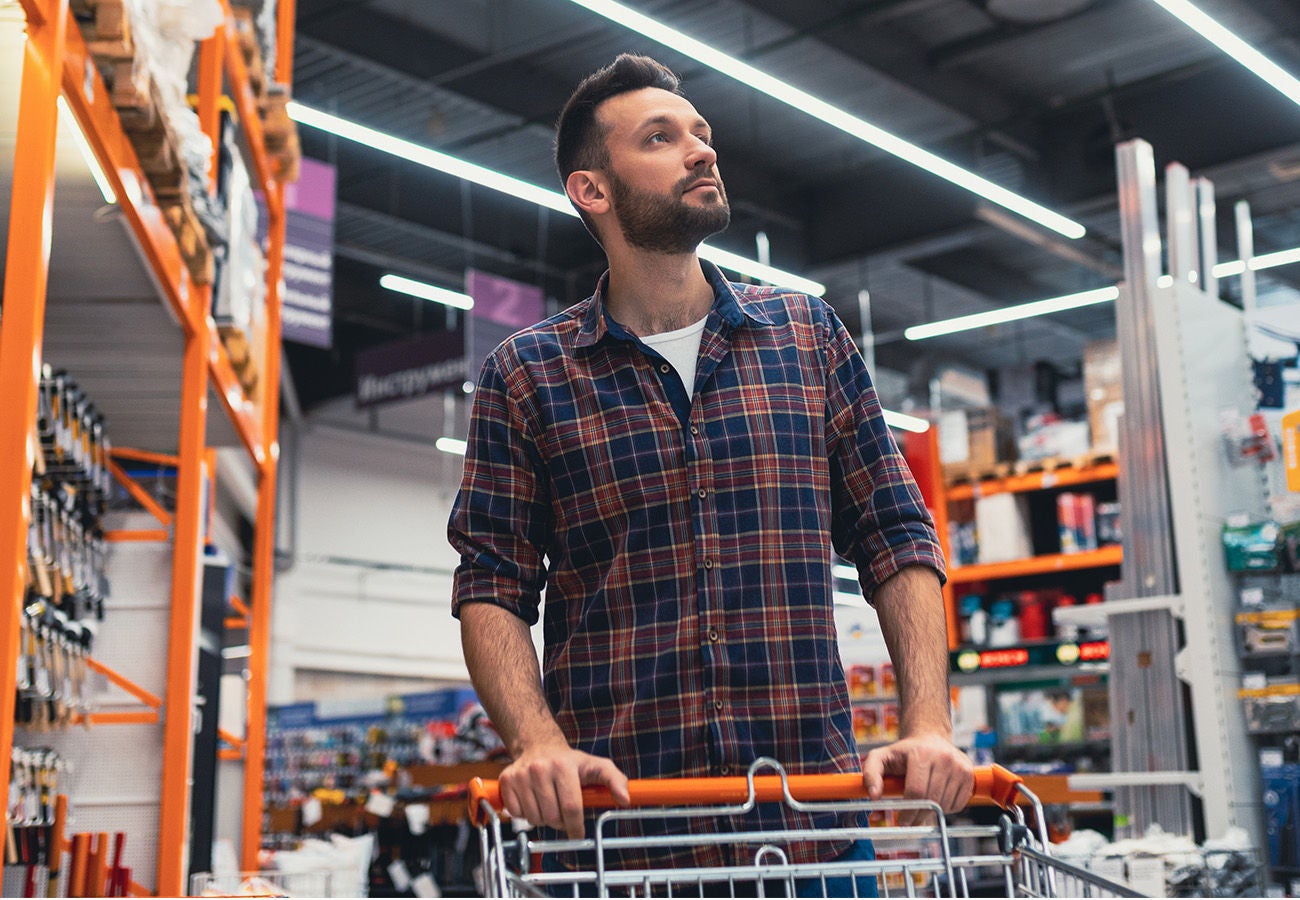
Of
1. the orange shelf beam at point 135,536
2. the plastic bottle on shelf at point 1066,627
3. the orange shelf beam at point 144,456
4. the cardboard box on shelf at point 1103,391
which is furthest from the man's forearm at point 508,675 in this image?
the cardboard box on shelf at point 1103,391

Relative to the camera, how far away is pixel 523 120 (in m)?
12.8

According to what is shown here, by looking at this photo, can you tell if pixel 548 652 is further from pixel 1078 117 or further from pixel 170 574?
pixel 1078 117

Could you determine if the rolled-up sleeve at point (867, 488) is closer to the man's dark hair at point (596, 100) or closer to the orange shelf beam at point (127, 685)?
the man's dark hair at point (596, 100)

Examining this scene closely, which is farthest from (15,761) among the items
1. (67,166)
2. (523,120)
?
(523,120)

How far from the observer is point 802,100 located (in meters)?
9.39

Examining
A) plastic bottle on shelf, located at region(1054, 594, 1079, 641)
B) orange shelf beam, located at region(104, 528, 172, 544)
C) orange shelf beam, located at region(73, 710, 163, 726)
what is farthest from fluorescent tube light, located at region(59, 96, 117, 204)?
plastic bottle on shelf, located at region(1054, 594, 1079, 641)

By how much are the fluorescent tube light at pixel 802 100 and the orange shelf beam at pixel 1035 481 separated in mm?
2567

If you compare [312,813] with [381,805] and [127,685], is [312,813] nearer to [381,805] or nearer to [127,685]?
[381,805]

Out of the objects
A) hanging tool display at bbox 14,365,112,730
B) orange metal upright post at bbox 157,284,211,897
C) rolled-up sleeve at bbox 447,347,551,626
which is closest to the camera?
rolled-up sleeve at bbox 447,347,551,626

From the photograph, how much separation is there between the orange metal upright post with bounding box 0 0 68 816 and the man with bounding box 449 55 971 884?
52.2 inches

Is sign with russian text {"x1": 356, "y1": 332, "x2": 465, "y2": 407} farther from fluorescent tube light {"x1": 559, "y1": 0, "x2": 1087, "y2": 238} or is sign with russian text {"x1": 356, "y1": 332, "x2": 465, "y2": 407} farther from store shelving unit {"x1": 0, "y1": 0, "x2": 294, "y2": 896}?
store shelving unit {"x1": 0, "y1": 0, "x2": 294, "y2": 896}

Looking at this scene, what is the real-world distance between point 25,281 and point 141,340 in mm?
2290

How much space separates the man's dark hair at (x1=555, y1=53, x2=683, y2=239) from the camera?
2191mm

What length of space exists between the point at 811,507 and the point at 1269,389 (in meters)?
A: 4.31
